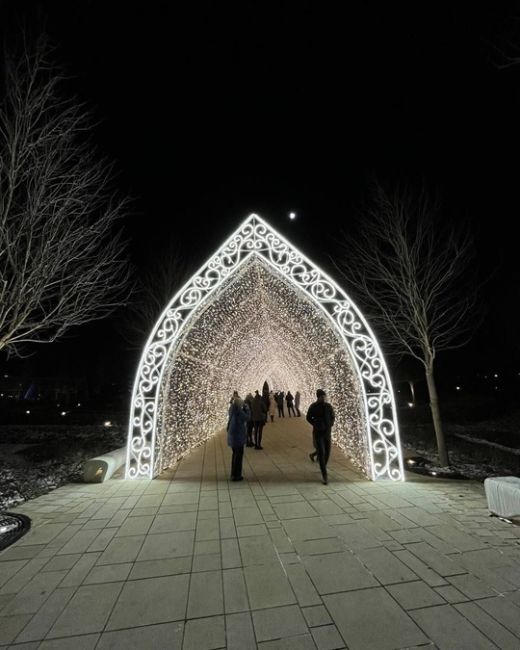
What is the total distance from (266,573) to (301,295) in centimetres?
450

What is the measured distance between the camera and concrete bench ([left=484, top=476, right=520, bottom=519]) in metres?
3.72

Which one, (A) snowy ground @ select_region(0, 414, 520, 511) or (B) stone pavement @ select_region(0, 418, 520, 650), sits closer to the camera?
(B) stone pavement @ select_region(0, 418, 520, 650)

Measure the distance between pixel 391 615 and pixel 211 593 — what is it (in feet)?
4.26

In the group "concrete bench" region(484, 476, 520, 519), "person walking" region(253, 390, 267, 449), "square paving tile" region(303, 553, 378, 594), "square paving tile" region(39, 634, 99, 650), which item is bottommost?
"square paving tile" region(39, 634, 99, 650)

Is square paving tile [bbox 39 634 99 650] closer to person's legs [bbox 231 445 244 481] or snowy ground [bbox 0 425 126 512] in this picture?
person's legs [bbox 231 445 244 481]

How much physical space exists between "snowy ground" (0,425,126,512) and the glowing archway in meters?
1.59

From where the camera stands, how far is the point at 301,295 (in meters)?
6.35

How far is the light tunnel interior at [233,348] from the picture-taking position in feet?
20.7

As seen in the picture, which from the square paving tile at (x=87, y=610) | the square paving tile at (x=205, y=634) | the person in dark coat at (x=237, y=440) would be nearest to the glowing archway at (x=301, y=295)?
the person in dark coat at (x=237, y=440)

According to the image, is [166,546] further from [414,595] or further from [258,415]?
[258,415]

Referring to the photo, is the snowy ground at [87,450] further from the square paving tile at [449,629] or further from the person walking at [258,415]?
the square paving tile at [449,629]

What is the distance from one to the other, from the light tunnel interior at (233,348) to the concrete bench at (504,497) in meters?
1.89

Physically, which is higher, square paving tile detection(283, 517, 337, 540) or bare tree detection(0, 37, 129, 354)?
bare tree detection(0, 37, 129, 354)

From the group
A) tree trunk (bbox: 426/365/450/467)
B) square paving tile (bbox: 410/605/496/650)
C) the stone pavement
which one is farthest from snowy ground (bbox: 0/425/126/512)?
tree trunk (bbox: 426/365/450/467)
